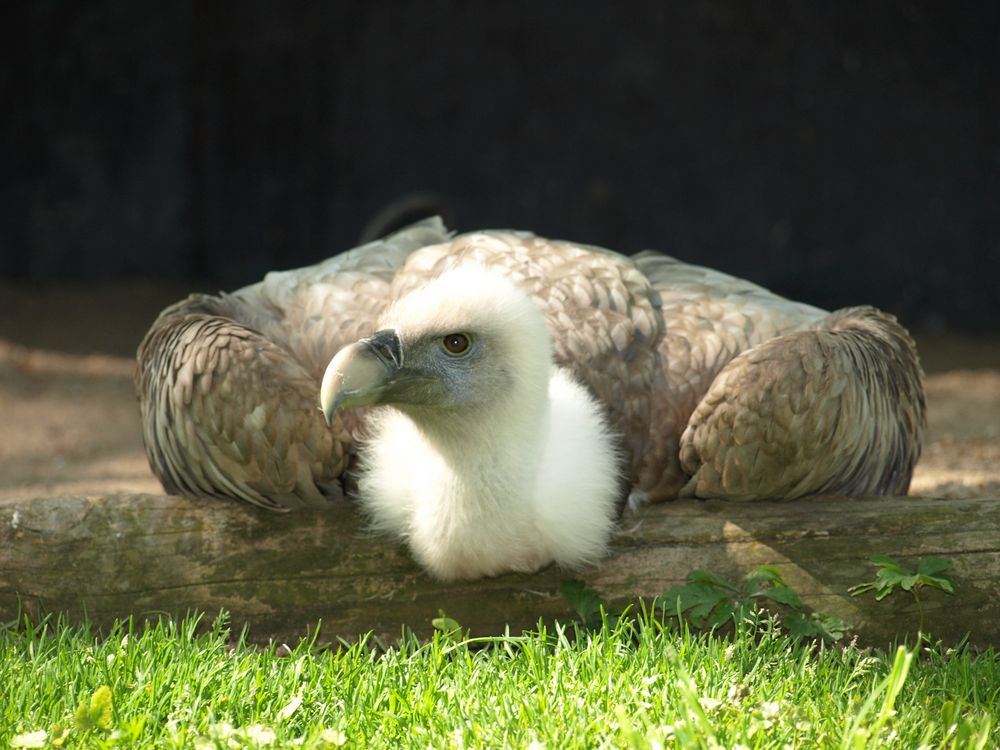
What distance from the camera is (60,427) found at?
746cm

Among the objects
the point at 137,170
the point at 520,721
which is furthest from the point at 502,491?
the point at 137,170

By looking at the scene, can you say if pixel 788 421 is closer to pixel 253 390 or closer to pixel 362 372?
pixel 362 372

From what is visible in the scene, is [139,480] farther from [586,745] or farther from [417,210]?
[586,745]

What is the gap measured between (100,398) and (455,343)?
5.47 m

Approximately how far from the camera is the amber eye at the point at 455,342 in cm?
334

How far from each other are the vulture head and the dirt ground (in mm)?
1803

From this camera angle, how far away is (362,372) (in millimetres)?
3133

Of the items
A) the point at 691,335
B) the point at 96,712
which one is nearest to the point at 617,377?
the point at 691,335

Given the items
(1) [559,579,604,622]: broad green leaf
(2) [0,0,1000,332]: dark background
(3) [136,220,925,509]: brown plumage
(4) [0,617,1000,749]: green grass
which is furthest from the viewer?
(2) [0,0,1000,332]: dark background

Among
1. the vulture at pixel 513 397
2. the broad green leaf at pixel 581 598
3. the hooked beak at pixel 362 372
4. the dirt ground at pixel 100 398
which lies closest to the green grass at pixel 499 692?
the broad green leaf at pixel 581 598

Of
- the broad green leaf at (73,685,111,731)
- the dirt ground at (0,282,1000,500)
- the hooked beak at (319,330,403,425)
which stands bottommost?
the dirt ground at (0,282,1000,500)

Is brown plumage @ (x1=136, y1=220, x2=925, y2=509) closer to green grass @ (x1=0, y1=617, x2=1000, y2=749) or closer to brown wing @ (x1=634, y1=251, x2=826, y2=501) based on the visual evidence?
brown wing @ (x1=634, y1=251, x2=826, y2=501)

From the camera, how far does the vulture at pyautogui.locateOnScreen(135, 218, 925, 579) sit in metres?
3.37

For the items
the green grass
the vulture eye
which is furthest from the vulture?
the green grass
